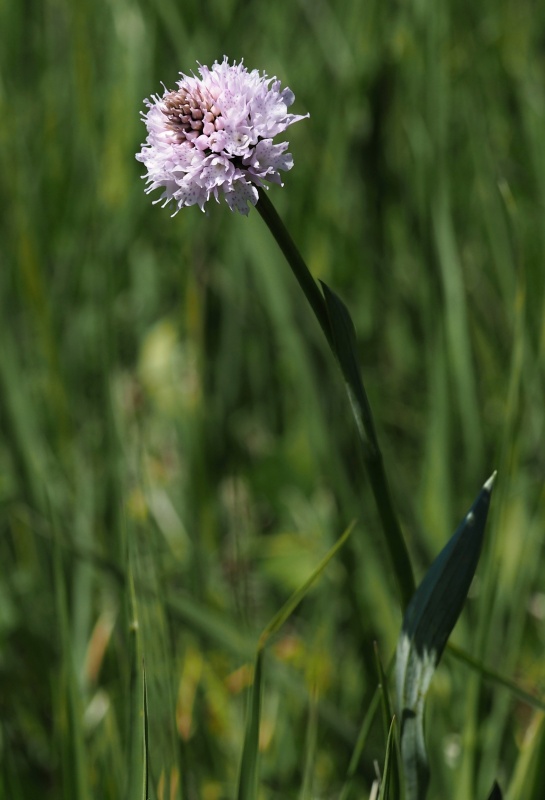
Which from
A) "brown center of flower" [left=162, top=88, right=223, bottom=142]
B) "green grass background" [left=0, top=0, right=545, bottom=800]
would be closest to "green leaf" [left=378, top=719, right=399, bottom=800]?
"green grass background" [left=0, top=0, right=545, bottom=800]

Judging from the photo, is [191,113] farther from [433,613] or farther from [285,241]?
[433,613]

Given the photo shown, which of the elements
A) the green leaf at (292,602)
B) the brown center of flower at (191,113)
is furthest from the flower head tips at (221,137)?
the green leaf at (292,602)

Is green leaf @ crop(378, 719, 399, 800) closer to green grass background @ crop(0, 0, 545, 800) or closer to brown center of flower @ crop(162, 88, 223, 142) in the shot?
green grass background @ crop(0, 0, 545, 800)

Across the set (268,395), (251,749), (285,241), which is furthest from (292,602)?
(268,395)

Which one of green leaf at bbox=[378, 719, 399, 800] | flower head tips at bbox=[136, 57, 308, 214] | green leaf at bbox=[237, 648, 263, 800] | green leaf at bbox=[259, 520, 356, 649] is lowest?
green leaf at bbox=[378, 719, 399, 800]

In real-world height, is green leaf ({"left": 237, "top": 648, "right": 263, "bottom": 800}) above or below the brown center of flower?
below

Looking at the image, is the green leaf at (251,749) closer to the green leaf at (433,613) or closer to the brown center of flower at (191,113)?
the green leaf at (433,613)
